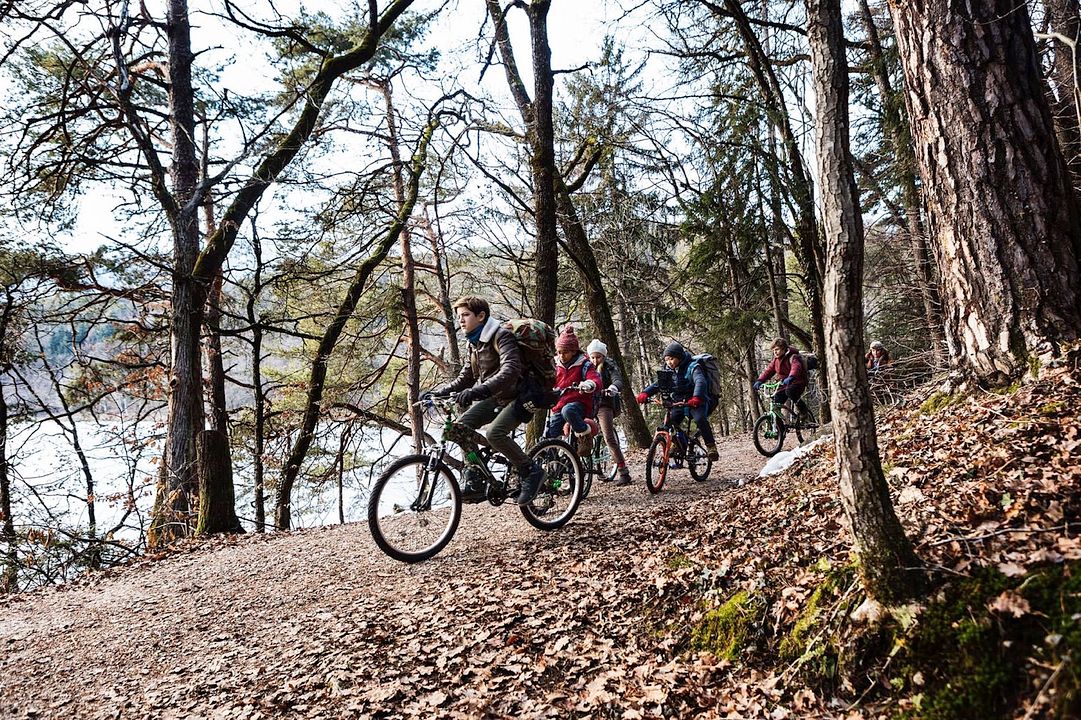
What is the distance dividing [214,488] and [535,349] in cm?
564

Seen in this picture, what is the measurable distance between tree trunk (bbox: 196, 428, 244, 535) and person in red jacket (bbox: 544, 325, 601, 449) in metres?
4.71

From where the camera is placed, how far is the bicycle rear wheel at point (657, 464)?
26.8 ft

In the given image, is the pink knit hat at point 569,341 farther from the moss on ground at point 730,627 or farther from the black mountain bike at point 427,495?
the moss on ground at point 730,627

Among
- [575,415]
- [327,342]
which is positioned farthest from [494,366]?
[327,342]

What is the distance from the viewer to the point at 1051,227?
393cm

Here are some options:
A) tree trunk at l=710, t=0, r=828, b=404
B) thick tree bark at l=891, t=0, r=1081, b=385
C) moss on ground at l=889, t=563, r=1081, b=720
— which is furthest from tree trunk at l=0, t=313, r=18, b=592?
tree trunk at l=710, t=0, r=828, b=404

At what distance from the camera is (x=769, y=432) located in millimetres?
10773

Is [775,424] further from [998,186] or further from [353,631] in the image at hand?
[353,631]

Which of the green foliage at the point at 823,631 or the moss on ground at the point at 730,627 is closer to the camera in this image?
the green foliage at the point at 823,631

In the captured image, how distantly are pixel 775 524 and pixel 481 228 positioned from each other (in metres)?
13.7

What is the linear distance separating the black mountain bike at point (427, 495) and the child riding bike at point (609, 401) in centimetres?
256

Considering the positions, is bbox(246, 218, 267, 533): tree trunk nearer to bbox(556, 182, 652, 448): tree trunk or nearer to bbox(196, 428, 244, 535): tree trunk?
bbox(196, 428, 244, 535): tree trunk

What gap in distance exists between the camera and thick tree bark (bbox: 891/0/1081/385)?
3928 millimetres

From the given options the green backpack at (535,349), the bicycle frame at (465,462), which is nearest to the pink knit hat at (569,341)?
the green backpack at (535,349)
